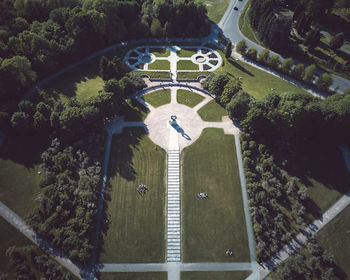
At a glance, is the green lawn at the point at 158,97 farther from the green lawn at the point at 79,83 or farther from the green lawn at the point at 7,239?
the green lawn at the point at 7,239

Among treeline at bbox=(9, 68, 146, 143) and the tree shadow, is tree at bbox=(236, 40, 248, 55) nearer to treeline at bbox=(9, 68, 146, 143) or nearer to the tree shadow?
treeline at bbox=(9, 68, 146, 143)

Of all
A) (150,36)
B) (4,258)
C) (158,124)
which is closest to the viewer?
(4,258)

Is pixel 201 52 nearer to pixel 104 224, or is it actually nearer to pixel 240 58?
pixel 240 58

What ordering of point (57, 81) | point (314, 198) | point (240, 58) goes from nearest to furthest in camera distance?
point (314, 198) → point (57, 81) → point (240, 58)

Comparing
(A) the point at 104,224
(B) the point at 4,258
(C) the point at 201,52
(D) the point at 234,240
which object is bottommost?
(B) the point at 4,258

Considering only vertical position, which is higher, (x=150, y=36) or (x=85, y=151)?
(x=150, y=36)

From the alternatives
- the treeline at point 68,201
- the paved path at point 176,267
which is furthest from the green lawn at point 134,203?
the treeline at point 68,201


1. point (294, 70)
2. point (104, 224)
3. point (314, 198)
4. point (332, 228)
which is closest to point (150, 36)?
point (294, 70)
